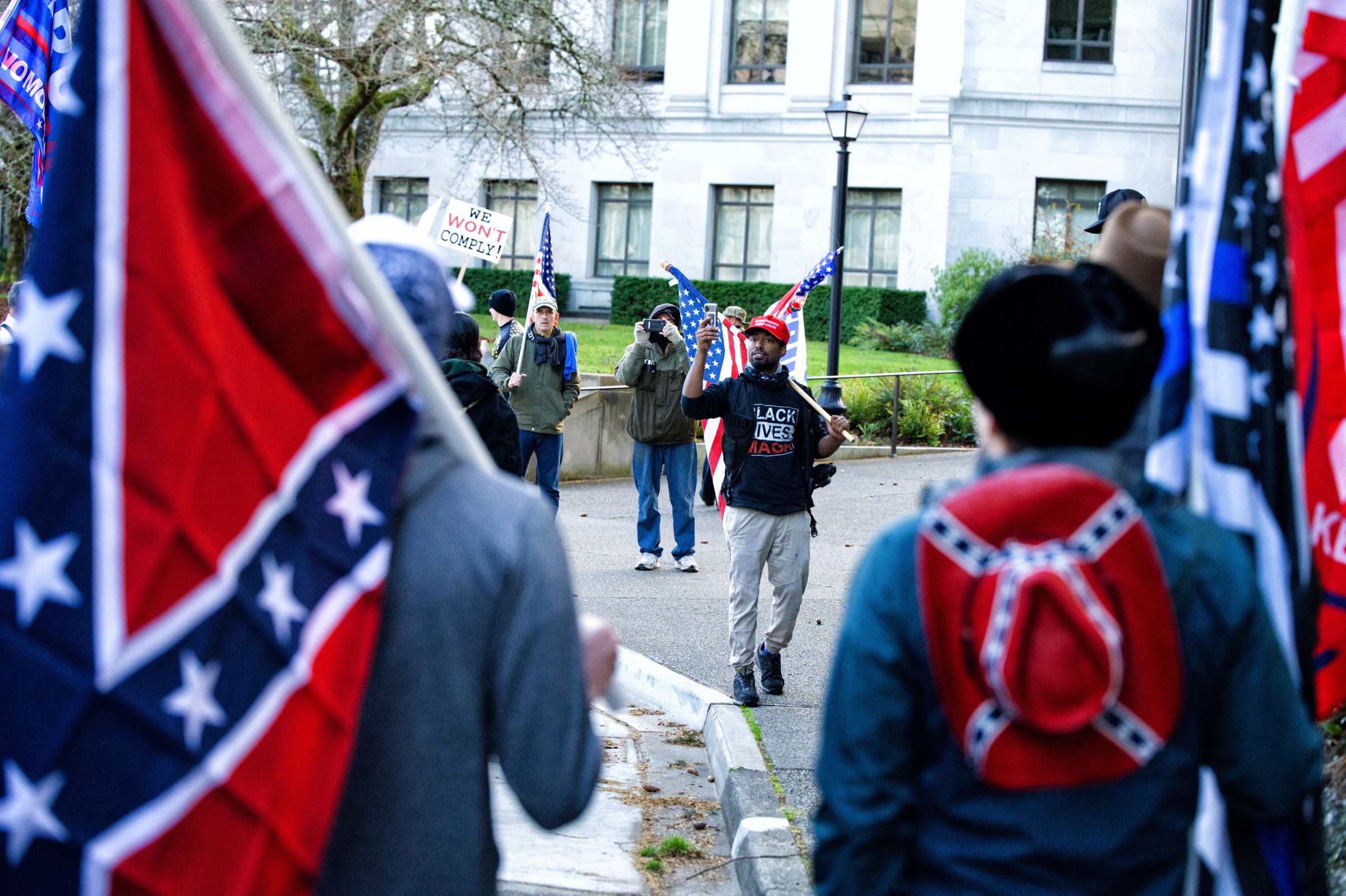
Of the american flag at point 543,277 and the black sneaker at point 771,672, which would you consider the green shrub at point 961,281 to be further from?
the black sneaker at point 771,672

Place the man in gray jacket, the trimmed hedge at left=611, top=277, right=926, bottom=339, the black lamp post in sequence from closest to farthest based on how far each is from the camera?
1. the man in gray jacket
2. the black lamp post
3. the trimmed hedge at left=611, top=277, right=926, bottom=339

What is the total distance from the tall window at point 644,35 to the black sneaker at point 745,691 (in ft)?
95.3

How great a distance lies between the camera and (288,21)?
19.3 m

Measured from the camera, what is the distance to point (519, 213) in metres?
35.2

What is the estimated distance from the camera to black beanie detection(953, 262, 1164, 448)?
194 cm

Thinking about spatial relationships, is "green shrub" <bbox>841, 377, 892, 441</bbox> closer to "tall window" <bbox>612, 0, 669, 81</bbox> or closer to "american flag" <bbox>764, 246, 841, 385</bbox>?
"american flag" <bbox>764, 246, 841, 385</bbox>

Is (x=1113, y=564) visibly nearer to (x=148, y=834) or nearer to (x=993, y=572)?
(x=993, y=572)

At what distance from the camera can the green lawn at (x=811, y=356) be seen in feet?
68.6

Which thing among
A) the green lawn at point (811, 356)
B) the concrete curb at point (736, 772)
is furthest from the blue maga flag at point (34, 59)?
the green lawn at point (811, 356)

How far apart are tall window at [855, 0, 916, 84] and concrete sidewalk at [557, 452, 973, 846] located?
17.9m

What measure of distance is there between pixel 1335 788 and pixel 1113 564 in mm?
2769

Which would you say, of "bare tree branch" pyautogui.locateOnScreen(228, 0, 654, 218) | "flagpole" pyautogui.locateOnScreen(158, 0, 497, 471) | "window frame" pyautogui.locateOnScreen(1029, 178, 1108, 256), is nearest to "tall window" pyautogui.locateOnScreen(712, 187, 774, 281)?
"window frame" pyautogui.locateOnScreen(1029, 178, 1108, 256)

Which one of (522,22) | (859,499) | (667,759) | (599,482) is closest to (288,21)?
(522,22)

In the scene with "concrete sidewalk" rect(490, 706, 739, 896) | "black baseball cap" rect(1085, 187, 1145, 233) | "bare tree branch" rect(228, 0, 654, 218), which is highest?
"bare tree branch" rect(228, 0, 654, 218)
